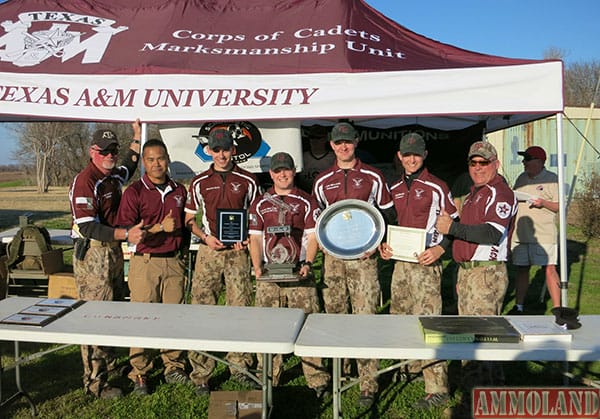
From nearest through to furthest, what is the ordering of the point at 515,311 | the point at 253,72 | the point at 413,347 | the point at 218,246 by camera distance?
1. the point at 413,347
2. the point at 218,246
3. the point at 253,72
4. the point at 515,311

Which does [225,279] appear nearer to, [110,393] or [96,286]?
[96,286]

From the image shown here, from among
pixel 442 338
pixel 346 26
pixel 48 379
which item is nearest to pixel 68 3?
pixel 346 26

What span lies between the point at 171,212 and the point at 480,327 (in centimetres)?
233

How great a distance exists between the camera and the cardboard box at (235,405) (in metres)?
3.06

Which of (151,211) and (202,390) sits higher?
(151,211)

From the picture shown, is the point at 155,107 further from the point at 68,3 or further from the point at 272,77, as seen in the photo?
the point at 68,3

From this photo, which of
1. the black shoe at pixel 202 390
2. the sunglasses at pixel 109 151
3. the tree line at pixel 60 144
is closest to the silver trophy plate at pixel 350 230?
the black shoe at pixel 202 390

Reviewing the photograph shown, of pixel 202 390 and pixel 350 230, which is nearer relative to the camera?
pixel 350 230

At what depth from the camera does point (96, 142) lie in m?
3.87

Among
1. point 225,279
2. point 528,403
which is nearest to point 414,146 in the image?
point 225,279

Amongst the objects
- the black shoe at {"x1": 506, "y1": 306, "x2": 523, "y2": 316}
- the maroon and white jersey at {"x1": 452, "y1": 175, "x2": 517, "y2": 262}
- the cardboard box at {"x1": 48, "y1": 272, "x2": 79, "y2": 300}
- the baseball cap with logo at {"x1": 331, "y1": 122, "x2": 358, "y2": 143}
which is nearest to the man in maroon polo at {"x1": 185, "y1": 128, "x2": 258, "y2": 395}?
the baseball cap with logo at {"x1": 331, "y1": 122, "x2": 358, "y2": 143}

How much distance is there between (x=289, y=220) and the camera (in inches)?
147

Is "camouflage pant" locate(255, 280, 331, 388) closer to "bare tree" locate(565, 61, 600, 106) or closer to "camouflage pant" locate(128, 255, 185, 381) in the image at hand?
"camouflage pant" locate(128, 255, 185, 381)

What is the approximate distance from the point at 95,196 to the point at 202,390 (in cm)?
163
